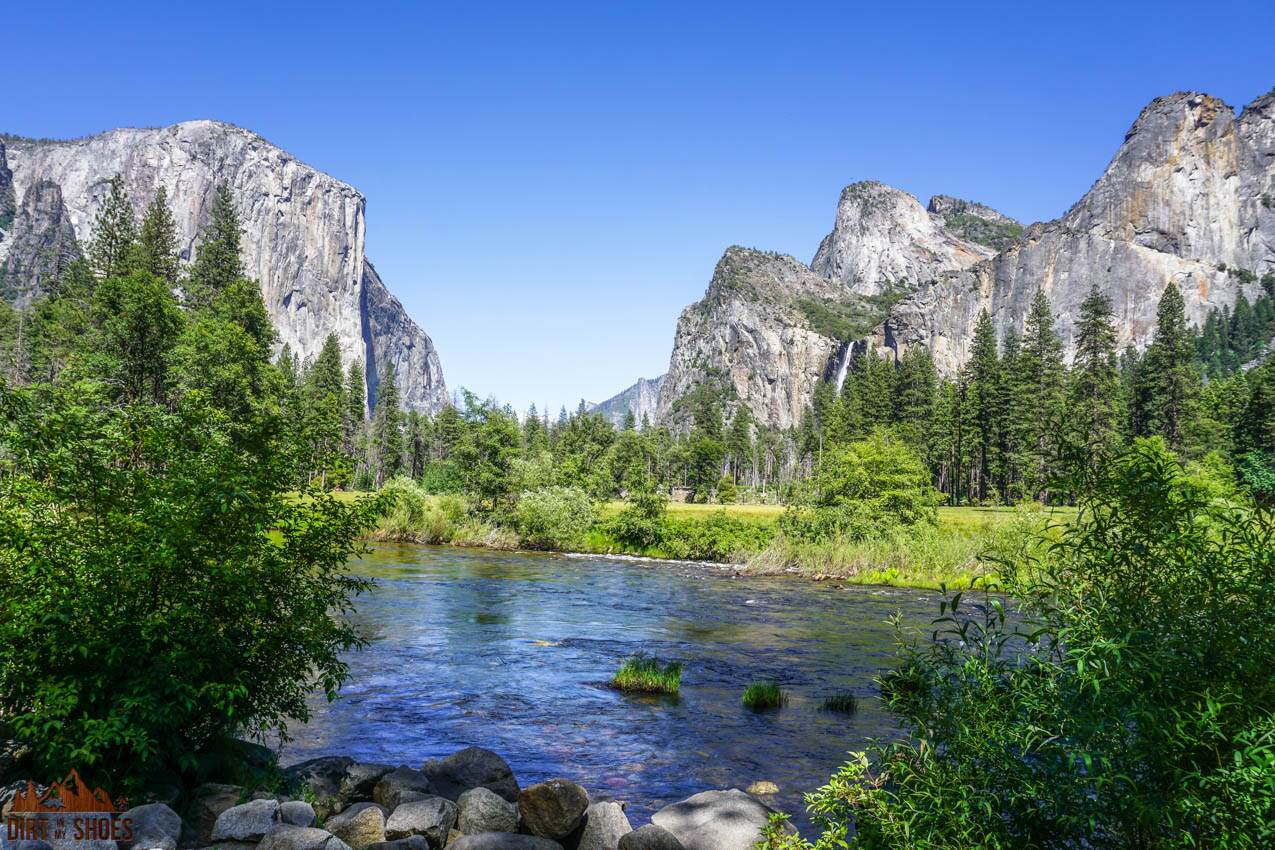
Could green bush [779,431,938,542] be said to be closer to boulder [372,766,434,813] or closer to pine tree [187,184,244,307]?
boulder [372,766,434,813]

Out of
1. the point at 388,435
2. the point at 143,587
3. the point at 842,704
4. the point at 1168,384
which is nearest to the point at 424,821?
the point at 143,587

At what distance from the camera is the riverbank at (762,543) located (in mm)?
38500

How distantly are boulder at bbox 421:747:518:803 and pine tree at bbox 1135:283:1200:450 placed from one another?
88525 mm

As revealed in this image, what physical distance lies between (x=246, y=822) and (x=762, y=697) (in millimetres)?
11444

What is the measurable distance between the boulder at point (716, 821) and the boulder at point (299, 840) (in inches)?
139

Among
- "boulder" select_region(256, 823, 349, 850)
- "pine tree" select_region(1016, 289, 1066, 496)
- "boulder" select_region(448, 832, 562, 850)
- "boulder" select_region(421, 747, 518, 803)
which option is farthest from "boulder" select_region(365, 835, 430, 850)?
"pine tree" select_region(1016, 289, 1066, 496)

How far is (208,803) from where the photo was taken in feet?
27.2

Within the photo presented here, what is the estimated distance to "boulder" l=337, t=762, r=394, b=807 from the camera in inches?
375

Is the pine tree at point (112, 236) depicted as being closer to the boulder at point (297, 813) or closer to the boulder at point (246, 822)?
the boulder at point (297, 813)

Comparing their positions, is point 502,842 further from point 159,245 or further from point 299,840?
point 159,245

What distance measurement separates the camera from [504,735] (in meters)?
14.4

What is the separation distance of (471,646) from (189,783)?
1395cm

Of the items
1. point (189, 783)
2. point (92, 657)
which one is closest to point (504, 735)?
point (189, 783)

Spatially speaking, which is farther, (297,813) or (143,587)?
(297,813)
